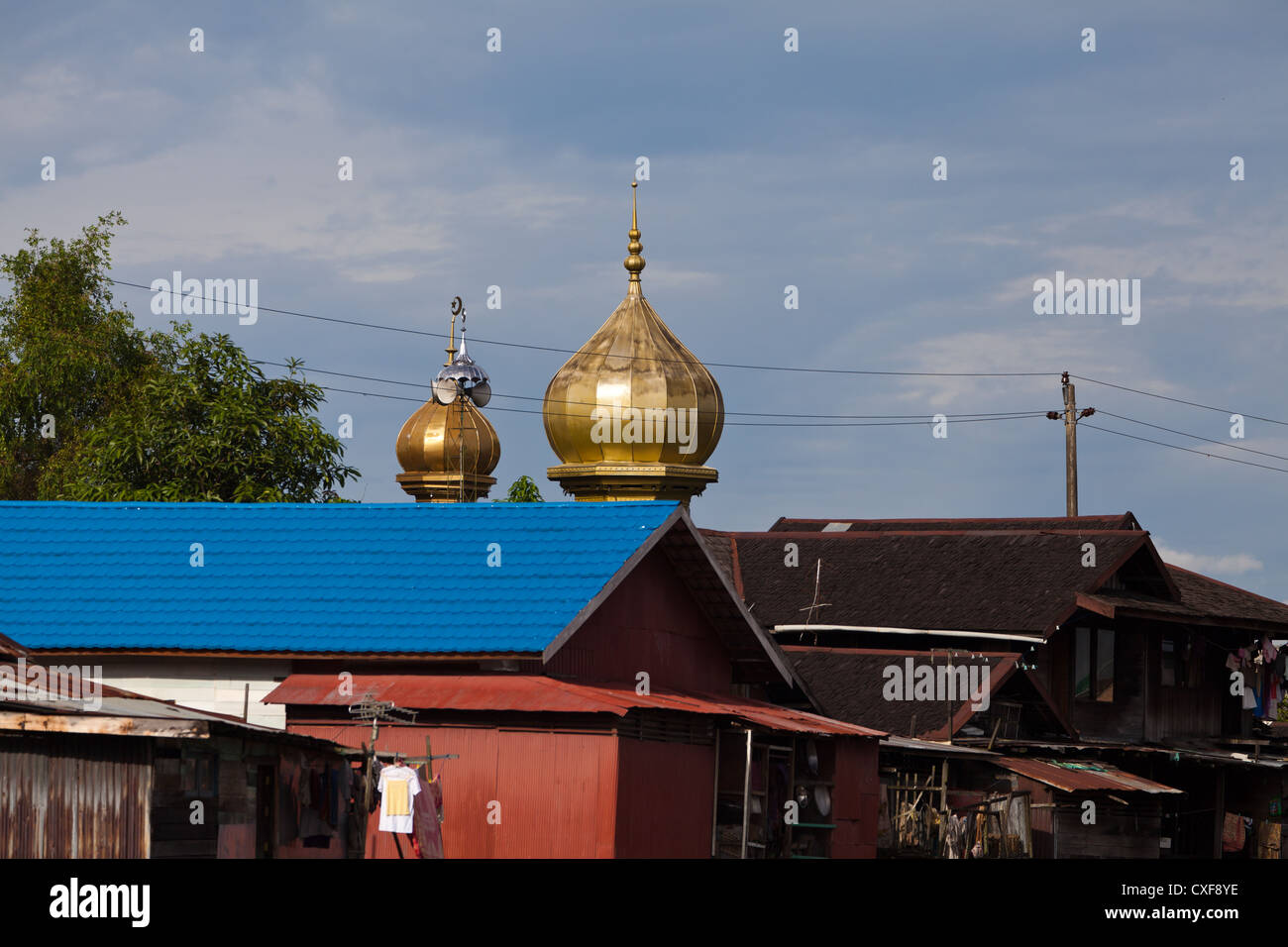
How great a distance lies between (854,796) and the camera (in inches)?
1041

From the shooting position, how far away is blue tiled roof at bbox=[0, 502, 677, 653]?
2391 centimetres

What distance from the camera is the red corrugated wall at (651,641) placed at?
24469mm

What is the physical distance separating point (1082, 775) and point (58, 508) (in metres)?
16.7

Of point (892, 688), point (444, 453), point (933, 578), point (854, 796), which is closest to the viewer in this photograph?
point (854, 796)

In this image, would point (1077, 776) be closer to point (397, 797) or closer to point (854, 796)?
point (854, 796)

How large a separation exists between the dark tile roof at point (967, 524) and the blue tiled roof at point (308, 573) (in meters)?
16.1

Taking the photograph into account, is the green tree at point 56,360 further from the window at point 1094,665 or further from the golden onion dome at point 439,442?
the window at point 1094,665

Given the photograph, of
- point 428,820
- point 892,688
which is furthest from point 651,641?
point 892,688

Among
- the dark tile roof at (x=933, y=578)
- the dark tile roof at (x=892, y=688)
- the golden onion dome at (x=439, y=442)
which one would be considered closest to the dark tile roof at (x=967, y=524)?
the dark tile roof at (x=933, y=578)

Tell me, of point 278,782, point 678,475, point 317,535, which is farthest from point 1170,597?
point 278,782

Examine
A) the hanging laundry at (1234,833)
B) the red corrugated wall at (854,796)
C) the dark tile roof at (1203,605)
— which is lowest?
the hanging laundry at (1234,833)

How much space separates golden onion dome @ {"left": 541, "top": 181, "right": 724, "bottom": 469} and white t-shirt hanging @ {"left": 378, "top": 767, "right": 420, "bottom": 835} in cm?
2142

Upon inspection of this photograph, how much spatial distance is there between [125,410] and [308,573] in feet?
75.1
